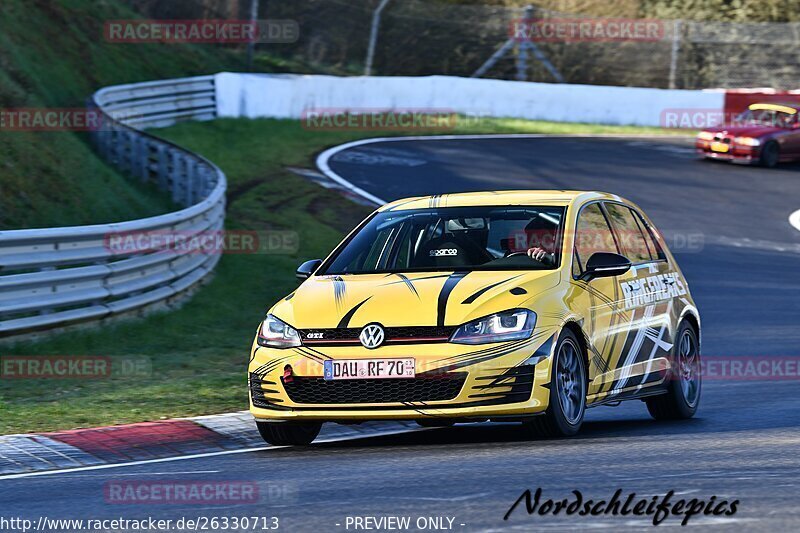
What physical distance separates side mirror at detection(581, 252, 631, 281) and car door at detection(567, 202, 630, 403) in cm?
6

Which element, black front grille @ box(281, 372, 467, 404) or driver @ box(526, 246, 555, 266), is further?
driver @ box(526, 246, 555, 266)

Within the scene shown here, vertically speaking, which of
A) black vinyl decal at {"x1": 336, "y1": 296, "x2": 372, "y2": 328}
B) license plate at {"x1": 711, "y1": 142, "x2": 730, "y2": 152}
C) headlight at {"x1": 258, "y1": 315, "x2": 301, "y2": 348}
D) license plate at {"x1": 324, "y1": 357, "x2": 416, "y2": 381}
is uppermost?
black vinyl decal at {"x1": 336, "y1": 296, "x2": 372, "y2": 328}

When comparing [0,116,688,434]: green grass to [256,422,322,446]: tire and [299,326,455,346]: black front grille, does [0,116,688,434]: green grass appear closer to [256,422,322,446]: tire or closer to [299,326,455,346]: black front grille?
[256,422,322,446]: tire

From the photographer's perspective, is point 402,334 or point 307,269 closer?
point 402,334

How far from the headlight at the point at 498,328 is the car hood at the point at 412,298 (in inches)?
1.7

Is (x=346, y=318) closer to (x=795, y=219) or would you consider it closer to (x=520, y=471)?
(x=520, y=471)

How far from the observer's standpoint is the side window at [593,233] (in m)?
9.44

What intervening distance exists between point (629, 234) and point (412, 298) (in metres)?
2.32

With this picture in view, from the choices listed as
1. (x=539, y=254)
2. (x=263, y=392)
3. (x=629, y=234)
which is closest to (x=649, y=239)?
(x=629, y=234)

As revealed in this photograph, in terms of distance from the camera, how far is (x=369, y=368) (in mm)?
8180

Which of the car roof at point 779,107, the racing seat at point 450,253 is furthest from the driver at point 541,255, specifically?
the car roof at point 779,107

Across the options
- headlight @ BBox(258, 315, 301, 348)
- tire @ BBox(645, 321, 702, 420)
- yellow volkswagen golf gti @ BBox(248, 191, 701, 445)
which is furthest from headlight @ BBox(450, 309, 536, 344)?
tire @ BBox(645, 321, 702, 420)

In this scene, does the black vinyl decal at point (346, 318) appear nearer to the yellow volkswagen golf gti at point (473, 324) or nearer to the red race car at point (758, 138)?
the yellow volkswagen golf gti at point (473, 324)

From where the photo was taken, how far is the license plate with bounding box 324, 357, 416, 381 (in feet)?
26.7
